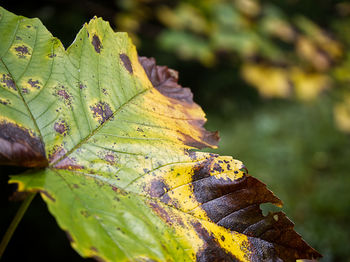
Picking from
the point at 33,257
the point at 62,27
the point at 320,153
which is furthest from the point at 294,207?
the point at 62,27

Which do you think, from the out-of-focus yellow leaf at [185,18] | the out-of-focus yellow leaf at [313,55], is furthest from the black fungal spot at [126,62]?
the out-of-focus yellow leaf at [313,55]

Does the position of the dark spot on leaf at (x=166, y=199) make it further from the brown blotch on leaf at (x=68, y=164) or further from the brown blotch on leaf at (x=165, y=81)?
the brown blotch on leaf at (x=165, y=81)

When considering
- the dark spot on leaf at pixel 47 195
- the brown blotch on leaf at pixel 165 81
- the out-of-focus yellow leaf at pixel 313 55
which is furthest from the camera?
the out-of-focus yellow leaf at pixel 313 55

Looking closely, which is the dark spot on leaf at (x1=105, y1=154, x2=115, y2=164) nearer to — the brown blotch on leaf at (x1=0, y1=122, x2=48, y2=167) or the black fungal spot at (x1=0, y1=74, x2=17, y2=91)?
the brown blotch on leaf at (x1=0, y1=122, x2=48, y2=167)

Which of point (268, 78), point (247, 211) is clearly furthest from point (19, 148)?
point (268, 78)

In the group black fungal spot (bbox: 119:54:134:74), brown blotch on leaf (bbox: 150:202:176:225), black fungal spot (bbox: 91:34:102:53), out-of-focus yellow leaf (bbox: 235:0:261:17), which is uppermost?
out-of-focus yellow leaf (bbox: 235:0:261:17)

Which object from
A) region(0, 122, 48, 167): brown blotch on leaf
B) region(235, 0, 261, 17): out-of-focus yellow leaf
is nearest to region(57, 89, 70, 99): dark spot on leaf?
region(0, 122, 48, 167): brown blotch on leaf

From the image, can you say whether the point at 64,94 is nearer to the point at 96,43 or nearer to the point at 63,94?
the point at 63,94
